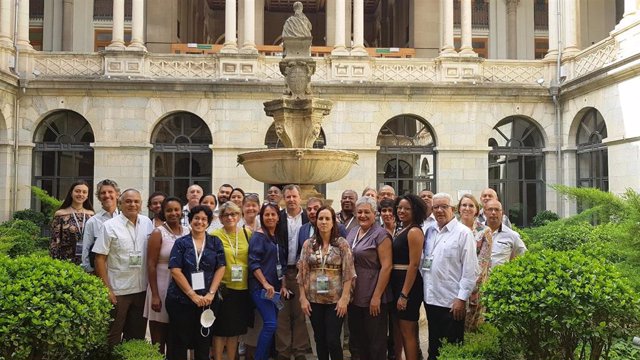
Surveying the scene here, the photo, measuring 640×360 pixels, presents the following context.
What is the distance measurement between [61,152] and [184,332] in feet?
68.8

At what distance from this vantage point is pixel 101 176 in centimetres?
2473

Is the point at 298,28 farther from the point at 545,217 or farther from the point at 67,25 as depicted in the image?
the point at 67,25

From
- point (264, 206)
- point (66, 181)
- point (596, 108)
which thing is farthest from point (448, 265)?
point (66, 181)

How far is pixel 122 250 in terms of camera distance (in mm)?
7395

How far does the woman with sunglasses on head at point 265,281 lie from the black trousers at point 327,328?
0.52 meters

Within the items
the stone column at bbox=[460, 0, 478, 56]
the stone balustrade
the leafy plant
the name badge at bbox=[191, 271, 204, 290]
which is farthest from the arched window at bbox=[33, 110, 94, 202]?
the name badge at bbox=[191, 271, 204, 290]

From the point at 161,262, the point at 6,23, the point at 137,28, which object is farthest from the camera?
the point at 137,28

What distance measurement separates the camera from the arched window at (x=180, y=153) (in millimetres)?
25688

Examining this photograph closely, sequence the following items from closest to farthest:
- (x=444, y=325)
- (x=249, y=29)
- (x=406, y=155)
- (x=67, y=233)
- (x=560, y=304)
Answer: (x=560, y=304) < (x=444, y=325) < (x=67, y=233) < (x=249, y=29) < (x=406, y=155)

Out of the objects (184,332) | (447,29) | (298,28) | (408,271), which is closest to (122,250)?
(184,332)

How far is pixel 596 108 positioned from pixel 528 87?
3.09 meters

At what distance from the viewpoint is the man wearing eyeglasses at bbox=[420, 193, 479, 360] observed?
704 cm

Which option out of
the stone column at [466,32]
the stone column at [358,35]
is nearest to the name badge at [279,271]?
the stone column at [358,35]

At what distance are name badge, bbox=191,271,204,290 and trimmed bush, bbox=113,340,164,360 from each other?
30.4 inches
